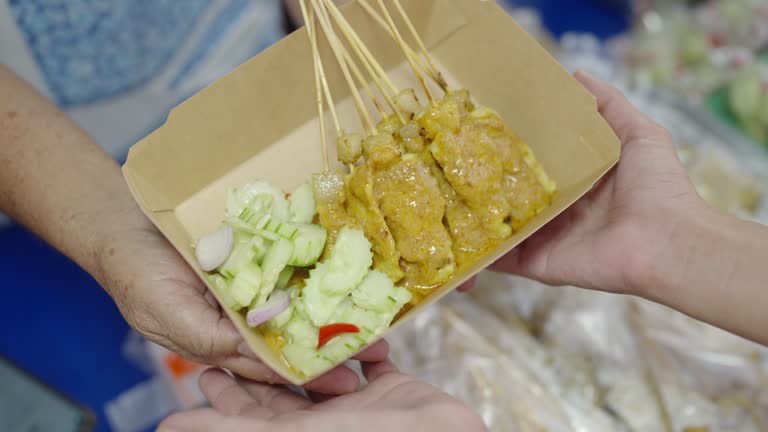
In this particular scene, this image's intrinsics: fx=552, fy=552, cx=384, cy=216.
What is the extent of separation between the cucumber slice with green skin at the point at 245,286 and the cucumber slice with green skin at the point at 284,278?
5.9 inches

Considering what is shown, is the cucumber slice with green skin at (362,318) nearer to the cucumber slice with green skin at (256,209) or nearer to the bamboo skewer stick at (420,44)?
the cucumber slice with green skin at (256,209)

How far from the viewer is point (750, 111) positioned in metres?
3.67

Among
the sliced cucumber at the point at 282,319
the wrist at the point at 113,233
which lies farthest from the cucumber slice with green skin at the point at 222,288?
the wrist at the point at 113,233

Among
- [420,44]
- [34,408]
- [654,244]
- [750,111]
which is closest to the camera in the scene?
[654,244]

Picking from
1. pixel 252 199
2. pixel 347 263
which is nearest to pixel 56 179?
pixel 252 199

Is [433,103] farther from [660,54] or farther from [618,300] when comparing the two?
[660,54]

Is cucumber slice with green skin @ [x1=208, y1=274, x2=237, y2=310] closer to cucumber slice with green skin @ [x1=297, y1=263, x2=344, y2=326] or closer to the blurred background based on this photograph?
cucumber slice with green skin @ [x1=297, y1=263, x2=344, y2=326]

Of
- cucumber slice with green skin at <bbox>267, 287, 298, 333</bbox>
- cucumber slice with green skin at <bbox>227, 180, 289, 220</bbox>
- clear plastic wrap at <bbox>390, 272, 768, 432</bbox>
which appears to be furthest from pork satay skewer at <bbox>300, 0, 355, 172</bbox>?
clear plastic wrap at <bbox>390, 272, 768, 432</bbox>

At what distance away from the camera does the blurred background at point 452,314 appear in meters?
2.33

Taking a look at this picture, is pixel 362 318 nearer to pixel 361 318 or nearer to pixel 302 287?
pixel 361 318

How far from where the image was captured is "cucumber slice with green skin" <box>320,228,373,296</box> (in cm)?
180

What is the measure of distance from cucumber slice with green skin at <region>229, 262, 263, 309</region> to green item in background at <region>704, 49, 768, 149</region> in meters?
3.44

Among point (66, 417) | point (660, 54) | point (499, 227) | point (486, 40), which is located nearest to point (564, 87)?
point (486, 40)

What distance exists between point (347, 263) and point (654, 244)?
1.01 meters
